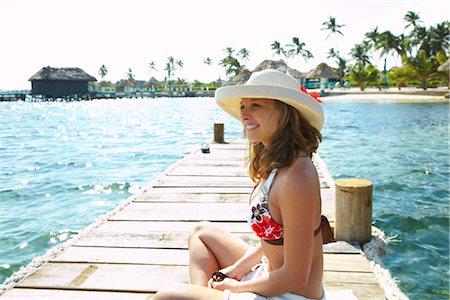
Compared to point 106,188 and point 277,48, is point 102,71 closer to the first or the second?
point 277,48

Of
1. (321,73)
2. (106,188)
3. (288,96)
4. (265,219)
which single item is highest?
(321,73)

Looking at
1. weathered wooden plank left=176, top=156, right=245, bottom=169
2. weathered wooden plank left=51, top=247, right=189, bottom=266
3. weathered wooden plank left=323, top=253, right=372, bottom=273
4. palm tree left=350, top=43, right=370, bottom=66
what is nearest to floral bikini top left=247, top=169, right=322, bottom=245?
weathered wooden plank left=323, top=253, right=372, bottom=273

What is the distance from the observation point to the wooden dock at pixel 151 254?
2.82 meters

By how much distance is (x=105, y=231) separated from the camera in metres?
3.99

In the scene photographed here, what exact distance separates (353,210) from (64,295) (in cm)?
242

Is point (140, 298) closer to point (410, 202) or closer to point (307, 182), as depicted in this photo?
point (307, 182)

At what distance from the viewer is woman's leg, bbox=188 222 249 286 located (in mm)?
2393

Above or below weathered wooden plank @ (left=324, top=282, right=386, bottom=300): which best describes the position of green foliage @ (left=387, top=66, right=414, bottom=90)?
above

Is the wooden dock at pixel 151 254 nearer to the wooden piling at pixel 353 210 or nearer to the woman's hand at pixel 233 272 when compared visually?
the wooden piling at pixel 353 210

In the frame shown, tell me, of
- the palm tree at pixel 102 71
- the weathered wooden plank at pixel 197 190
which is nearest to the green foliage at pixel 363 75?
the weathered wooden plank at pixel 197 190

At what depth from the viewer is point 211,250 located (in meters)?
2.51

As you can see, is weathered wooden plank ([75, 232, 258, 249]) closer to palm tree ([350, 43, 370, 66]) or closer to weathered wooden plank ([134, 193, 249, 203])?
weathered wooden plank ([134, 193, 249, 203])

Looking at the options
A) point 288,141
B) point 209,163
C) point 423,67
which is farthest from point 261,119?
point 423,67

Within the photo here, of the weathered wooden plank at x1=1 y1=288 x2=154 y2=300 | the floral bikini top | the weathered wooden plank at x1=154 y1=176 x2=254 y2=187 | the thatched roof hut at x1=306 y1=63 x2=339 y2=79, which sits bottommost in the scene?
the weathered wooden plank at x1=1 y1=288 x2=154 y2=300
